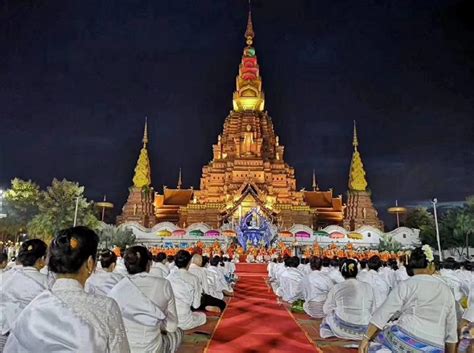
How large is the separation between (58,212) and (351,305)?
2218cm

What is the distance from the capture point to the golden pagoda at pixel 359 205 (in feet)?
128

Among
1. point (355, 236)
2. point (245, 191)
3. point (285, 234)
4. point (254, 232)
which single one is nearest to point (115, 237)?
point (254, 232)

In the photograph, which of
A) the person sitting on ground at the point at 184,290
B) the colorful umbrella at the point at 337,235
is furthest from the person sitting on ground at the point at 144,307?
the colorful umbrella at the point at 337,235

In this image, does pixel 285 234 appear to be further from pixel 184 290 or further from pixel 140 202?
pixel 184 290

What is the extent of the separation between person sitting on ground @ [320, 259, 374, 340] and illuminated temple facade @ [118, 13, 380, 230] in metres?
27.4

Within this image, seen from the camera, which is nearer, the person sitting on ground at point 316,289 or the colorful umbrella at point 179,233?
the person sitting on ground at point 316,289

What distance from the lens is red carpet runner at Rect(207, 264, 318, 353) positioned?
5.10 meters

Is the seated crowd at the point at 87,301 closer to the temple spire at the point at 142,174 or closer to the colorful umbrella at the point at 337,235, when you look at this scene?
the colorful umbrella at the point at 337,235

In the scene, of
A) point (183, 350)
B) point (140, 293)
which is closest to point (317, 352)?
point (183, 350)

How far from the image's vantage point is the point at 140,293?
329 centimetres

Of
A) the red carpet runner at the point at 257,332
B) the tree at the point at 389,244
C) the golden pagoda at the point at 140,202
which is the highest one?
the golden pagoda at the point at 140,202

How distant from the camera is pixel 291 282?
30.5 feet

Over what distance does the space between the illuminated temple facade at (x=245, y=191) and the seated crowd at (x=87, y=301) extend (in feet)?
90.9

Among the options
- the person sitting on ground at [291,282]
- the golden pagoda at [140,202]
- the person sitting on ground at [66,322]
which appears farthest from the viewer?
the golden pagoda at [140,202]
